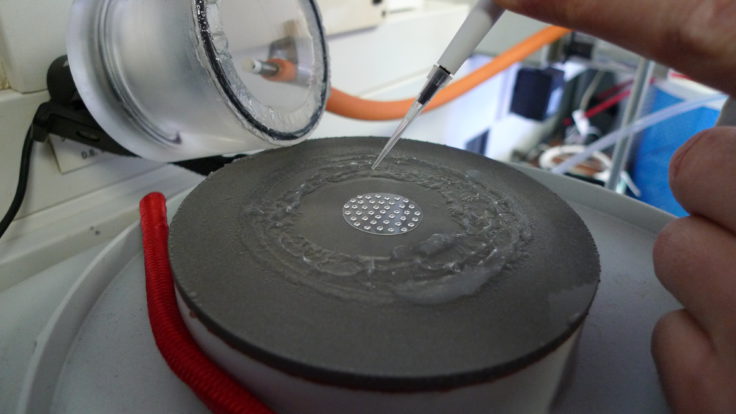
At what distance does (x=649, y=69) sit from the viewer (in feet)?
3.17

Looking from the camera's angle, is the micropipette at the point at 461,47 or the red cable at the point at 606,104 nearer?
the micropipette at the point at 461,47

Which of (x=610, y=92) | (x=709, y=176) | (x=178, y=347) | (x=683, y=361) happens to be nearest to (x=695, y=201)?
(x=709, y=176)

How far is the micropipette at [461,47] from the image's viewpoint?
1.55 feet

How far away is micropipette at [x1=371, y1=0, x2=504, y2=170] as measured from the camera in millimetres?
472

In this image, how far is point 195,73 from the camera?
1.53ft

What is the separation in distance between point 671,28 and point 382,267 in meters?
0.26

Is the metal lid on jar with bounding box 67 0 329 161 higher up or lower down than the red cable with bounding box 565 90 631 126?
→ higher up

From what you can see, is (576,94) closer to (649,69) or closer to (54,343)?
(649,69)

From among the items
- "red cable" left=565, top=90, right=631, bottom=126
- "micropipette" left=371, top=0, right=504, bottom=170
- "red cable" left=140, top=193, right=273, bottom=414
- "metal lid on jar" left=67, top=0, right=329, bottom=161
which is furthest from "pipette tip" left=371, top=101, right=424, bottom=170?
"red cable" left=565, top=90, right=631, bottom=126

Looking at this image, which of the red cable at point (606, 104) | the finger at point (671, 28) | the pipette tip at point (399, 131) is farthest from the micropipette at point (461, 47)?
the red cable at point (606, 104)

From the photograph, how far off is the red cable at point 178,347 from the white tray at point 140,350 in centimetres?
2

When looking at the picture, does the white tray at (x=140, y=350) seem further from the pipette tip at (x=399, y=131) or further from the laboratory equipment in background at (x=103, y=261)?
the pipette tip at (x=399, y=131)

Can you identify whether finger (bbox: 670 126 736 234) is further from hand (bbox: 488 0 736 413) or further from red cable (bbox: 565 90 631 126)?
red cable (bbox: 565 90 631 126)

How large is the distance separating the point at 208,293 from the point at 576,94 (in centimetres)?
192
